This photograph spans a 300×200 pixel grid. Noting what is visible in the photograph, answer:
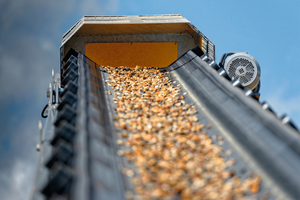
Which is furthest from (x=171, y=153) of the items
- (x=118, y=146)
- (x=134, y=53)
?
(x=134, y=53)

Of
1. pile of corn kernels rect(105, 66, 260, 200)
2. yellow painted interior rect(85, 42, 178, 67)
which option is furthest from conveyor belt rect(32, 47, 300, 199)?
yellow painted interior rect(85, 42, 178, 67)

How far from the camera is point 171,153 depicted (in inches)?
135

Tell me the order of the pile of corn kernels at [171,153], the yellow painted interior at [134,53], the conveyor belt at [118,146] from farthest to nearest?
1. the yellow painted interior at [134,53]
2. the pile of corn kernels at [171,153]
3. the conveyor belt at [118,146]

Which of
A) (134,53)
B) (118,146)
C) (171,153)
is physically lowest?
(171,153)

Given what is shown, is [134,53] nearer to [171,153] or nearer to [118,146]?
[118,146]

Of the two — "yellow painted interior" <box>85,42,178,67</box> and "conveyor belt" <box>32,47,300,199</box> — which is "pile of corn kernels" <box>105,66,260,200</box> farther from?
"yellow painted interior" <box>85,42,178,67</box>

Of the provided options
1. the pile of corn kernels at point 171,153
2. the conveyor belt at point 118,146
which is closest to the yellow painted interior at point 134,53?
the pile of corn kernels at point 171,153

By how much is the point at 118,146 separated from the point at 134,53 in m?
6.39

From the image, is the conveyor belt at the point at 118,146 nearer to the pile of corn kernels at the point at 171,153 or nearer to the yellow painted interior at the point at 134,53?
the pile of corn kernels at the point at 171,153

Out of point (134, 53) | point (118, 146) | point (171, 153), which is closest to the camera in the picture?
point (171, 153)

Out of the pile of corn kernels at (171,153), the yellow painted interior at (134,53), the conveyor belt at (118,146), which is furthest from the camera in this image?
the yellow painted interior at (134,53)

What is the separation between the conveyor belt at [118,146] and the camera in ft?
8.88

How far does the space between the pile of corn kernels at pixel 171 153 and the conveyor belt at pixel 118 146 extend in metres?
0.10

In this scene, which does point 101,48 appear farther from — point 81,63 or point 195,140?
point 195,140
